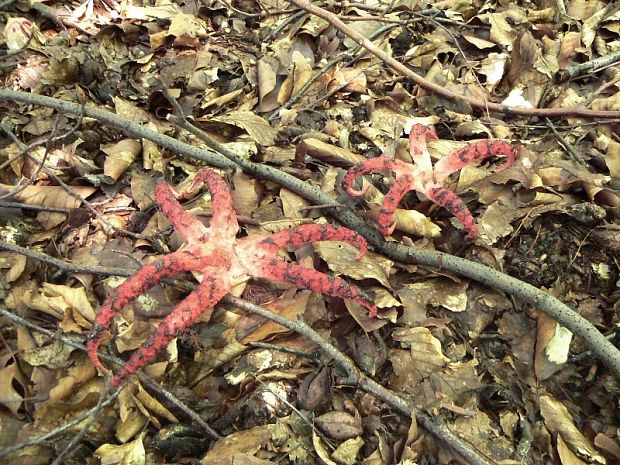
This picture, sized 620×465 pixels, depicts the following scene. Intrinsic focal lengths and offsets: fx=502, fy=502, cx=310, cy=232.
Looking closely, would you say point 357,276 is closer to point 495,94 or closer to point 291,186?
point 291,186

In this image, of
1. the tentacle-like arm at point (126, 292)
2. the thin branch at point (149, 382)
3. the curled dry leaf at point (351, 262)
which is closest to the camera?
the tentacle-like arm at point (126, 292)

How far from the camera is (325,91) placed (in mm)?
3639

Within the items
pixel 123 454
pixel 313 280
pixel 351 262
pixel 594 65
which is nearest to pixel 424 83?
pixel 594 65

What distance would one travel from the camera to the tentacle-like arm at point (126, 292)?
7.09 ft

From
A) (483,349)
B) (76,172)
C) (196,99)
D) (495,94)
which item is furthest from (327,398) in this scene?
(495,94)

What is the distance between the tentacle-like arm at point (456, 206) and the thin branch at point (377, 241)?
175 millimetres

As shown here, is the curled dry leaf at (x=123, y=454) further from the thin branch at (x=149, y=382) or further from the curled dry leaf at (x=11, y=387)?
the curled dry leaf at (x=11, y=387)

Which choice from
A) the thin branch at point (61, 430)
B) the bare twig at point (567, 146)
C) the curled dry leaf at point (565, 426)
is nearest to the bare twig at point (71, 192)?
the thin branch at point (61, 430)

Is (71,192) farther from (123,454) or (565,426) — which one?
(565,426)

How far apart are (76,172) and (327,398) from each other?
2017 mm

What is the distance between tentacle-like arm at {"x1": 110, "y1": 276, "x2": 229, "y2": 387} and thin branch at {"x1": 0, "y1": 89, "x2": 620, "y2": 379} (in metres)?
0.86

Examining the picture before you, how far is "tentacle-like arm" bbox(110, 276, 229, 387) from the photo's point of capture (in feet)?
7.02

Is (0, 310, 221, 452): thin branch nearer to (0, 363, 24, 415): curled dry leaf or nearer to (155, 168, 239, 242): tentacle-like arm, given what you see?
(0, 363, 24, 415): curled dry leaf

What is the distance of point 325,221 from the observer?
9.67 ft
